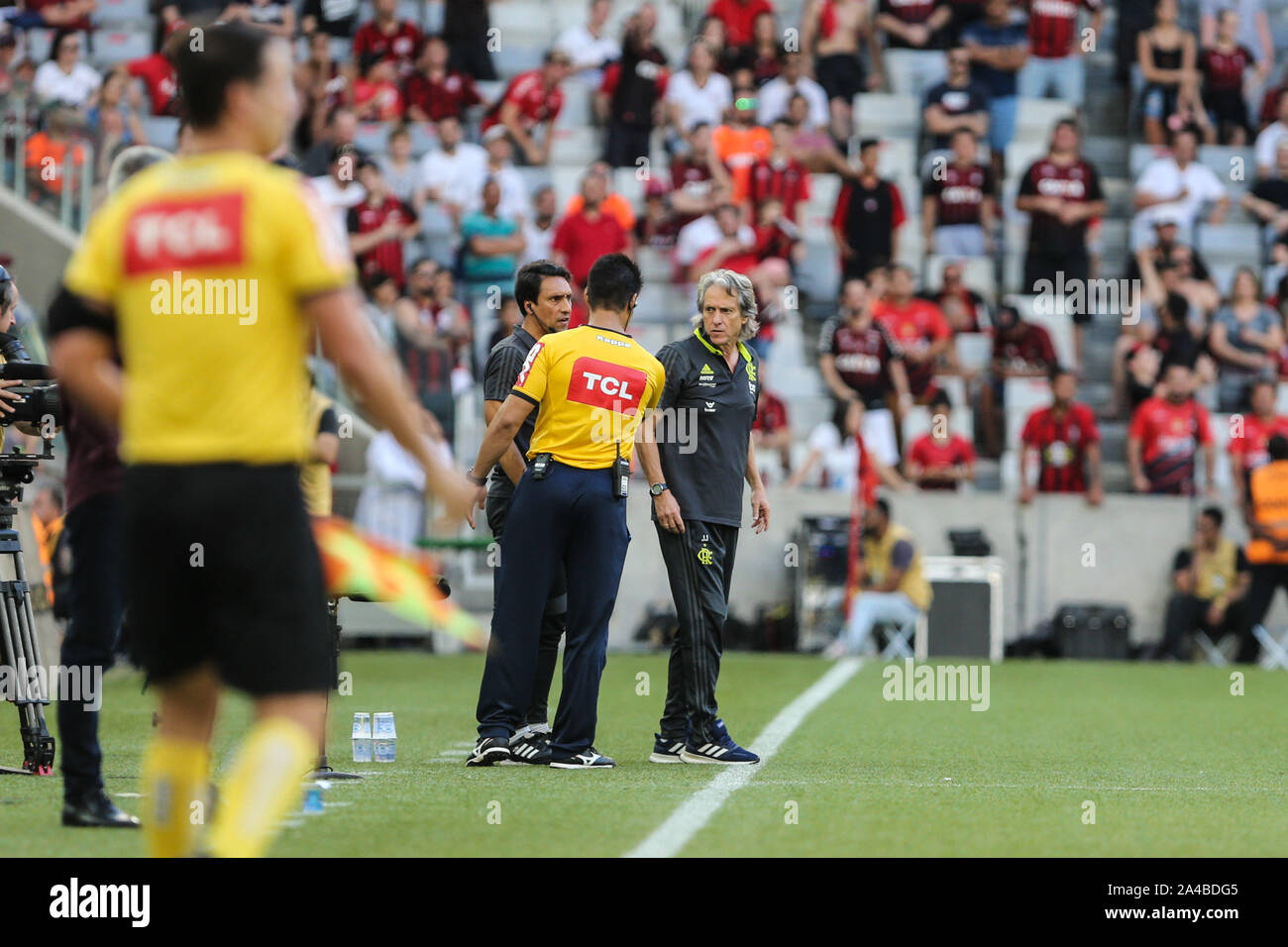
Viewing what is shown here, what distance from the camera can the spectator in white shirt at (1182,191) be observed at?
72.5 feet

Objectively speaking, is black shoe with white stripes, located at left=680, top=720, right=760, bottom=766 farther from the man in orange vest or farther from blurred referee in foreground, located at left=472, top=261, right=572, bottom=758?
the man in orange vest

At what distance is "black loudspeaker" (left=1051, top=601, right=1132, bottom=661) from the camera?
17969mm

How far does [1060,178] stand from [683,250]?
418 cm

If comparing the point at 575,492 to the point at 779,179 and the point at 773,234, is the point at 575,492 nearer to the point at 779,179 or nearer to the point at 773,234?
the point at 773,234

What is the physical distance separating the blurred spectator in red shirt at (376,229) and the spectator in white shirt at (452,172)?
30.6 inches

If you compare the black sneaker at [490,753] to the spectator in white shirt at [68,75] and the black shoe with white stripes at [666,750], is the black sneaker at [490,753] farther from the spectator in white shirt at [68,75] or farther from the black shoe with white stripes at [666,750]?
the spectator in white shirt at [68,75]

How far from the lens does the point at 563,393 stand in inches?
331

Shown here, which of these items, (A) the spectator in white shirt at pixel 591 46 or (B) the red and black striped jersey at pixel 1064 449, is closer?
(B) the red and black striped jersey at pixel 1064 449

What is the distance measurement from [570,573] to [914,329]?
38.7 ft

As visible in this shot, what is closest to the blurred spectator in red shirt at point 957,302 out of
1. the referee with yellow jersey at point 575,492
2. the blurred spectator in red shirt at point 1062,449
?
the blurred spectator in red shirt at point 1062,449

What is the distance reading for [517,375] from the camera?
8898mm

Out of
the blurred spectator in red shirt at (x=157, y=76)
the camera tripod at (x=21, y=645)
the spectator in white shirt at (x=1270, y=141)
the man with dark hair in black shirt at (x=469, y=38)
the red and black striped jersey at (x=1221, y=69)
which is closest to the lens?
the camera tripod at (x=21, y=645)
